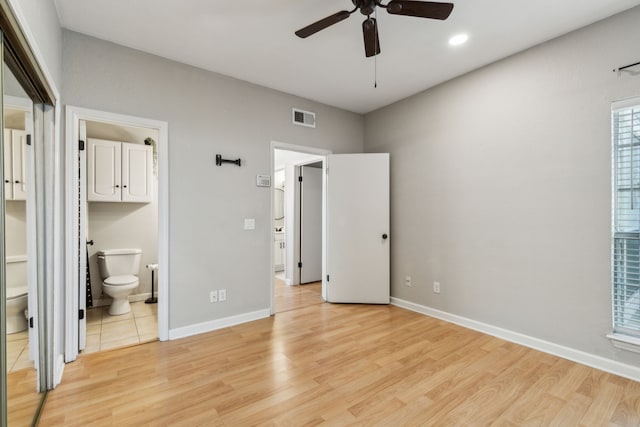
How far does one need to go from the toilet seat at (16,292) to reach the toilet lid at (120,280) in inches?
80.7

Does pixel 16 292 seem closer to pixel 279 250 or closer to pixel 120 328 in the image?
pixel 120 328

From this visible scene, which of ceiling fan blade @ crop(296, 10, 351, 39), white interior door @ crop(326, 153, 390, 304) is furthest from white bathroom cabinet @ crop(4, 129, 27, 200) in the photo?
white interior door @ crop(326, 153, 390, 304)

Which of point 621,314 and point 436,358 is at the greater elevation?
point 621,314

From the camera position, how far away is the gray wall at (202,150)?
2645 millimetres

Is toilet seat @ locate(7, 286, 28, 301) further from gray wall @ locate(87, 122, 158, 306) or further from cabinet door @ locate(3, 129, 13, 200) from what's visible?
gray wall @ locate(87, 122, 158, 306)

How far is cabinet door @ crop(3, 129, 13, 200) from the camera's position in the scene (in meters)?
1.38

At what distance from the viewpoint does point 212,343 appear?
9.36 ft

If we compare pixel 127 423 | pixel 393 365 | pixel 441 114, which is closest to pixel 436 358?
pixel 393 365

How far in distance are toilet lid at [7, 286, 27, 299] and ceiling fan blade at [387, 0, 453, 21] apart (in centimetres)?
253

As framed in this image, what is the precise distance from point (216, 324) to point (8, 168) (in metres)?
2.26

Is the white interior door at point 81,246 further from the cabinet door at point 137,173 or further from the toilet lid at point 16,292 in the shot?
the cabinet door at point 137,173

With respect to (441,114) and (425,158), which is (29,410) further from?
(441,114)

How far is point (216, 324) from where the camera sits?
3188 mm

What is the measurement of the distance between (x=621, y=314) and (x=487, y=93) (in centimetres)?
221
